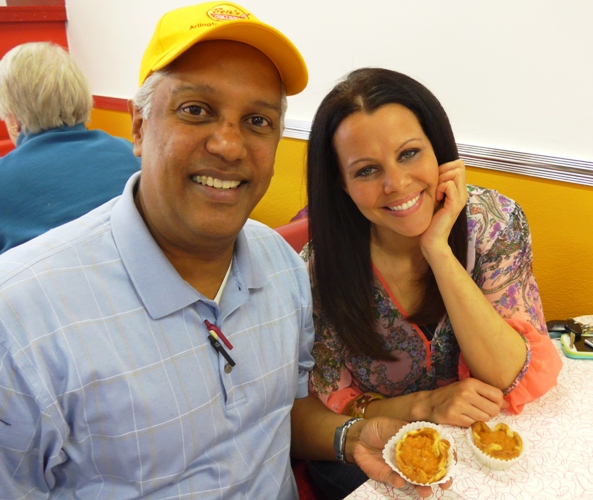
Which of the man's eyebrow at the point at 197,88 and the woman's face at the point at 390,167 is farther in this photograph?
the woman's face at the point at 390,167

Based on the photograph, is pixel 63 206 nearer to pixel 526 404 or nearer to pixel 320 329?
pixel 320 329

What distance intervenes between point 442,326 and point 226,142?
91 cm

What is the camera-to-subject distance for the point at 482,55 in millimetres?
2156

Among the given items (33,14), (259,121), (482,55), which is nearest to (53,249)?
(259,121)

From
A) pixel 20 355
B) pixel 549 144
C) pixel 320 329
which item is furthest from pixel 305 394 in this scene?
pixel 549 144

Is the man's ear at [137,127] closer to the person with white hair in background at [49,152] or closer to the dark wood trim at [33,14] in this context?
the person with white hair in background at [49,152]

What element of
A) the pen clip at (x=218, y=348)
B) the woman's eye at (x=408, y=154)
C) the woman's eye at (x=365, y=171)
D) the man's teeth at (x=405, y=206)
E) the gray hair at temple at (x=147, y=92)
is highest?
the gray hair at temple at (x=147, y=92)

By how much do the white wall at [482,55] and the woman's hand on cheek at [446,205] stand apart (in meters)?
0.81

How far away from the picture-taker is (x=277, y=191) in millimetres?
3338

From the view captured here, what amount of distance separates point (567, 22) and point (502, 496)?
1740 mm

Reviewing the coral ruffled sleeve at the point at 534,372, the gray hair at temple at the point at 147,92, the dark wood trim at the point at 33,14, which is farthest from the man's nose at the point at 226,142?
the dark wood trim at the point at 33,14

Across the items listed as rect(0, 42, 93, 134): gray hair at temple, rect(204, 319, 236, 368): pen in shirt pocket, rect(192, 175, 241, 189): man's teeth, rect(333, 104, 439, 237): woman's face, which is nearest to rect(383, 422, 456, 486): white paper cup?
rect(204, 319, 236, 368): pen in shirt pocket

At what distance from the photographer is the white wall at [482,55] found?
6.44 ft

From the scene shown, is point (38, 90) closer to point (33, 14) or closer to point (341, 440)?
point (341, 440)
